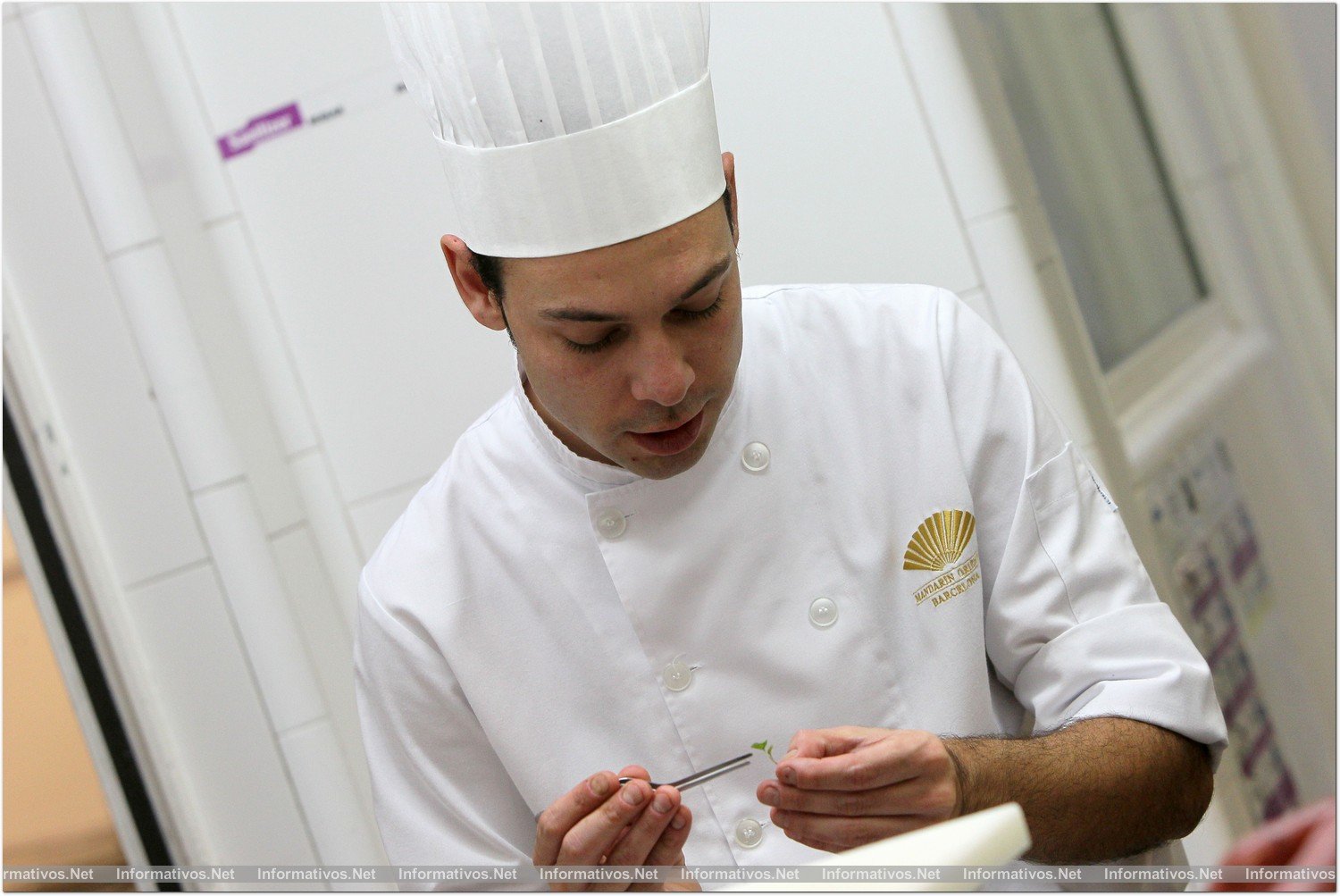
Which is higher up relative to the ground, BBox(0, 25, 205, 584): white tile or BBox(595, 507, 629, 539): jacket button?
BBox(0, 25, 205, 584): white tile

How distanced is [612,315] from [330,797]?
48.0 inches

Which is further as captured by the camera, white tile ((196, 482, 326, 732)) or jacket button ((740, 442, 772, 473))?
white tile ((196, 482, 326, 732))

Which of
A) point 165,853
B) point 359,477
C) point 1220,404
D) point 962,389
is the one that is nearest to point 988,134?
point 962,389

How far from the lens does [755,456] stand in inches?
49.8

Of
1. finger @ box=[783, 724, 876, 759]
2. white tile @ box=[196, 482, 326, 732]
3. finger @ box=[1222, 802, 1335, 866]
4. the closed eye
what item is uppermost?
the closed eye

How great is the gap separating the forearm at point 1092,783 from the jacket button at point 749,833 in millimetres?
268

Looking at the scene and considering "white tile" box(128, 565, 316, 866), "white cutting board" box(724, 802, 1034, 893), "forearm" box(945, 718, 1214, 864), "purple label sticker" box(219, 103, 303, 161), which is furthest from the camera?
"white tile" box(128, 565, 316, 866)

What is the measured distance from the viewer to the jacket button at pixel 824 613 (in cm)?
122

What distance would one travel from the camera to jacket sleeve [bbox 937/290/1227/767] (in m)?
1.12

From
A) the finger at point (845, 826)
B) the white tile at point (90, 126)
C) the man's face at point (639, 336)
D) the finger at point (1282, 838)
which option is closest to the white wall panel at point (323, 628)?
the white tile at point (90, 126)

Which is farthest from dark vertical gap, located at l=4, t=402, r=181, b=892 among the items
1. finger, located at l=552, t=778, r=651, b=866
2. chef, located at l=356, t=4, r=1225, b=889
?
finger, located at l=552, t=778, r=651, b=866

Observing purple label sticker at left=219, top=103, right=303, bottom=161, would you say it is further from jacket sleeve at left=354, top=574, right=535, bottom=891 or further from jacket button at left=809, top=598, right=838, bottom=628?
jacket button at left=809, top=598, right=838, bottom=628

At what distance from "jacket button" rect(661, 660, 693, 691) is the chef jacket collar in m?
0.20

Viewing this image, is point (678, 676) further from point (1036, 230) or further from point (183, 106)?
point (183, 106)
